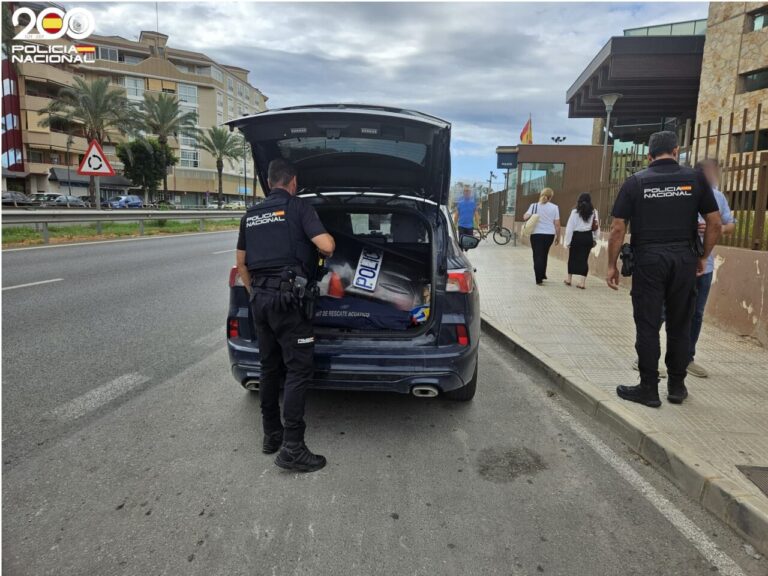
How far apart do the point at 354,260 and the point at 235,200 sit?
8800cm

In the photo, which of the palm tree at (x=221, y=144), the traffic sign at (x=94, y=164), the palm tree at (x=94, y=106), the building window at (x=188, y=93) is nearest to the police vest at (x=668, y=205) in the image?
the traffic sign at (x=94, y=164)

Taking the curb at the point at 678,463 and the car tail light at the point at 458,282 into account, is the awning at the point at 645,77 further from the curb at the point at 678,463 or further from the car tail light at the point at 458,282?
the car tail light at the point at 458,282

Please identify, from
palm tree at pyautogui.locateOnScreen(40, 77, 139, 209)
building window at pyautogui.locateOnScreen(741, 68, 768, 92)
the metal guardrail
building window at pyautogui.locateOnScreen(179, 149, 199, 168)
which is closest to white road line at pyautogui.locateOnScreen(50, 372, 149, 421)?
the metal guardrail

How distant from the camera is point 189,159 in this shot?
78.4m

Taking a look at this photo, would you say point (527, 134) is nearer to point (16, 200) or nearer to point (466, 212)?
point (466, 212)

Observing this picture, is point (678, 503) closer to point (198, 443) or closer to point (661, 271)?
point (661, 271)

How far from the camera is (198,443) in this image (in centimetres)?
335

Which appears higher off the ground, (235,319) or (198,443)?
(235,319)

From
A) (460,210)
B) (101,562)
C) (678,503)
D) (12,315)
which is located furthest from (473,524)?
(460,210)

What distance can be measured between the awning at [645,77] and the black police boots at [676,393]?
50.2ft

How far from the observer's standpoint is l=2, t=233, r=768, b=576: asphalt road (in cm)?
232

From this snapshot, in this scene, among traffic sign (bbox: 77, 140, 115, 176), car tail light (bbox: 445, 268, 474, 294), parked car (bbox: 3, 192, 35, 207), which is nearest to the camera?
car tail light (bbox: 445, 268, 474, 294)

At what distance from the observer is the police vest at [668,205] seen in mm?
3678

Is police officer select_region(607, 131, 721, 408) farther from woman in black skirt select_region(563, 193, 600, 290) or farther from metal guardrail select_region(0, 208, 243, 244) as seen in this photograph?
metal guardrail select_region(0, 208, 243, 244)
